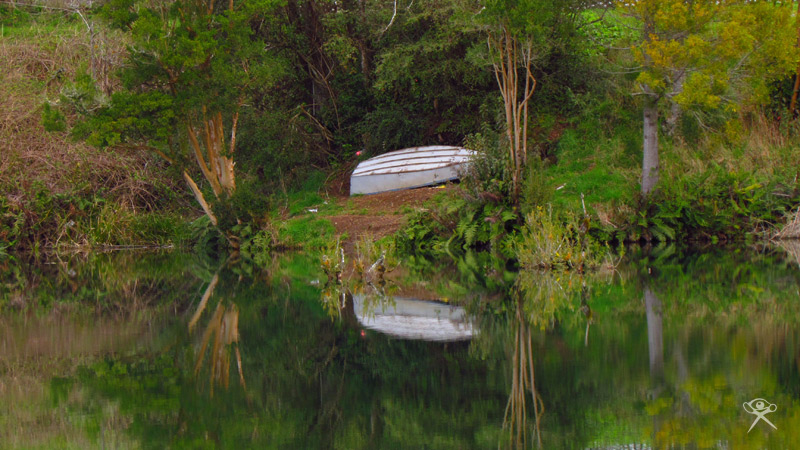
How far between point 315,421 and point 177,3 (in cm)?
1440

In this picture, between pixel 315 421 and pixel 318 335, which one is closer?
pixel 315 421

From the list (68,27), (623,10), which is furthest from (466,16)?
(68,27)

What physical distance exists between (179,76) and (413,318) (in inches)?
416

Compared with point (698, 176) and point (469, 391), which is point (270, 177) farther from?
point (469, 391)

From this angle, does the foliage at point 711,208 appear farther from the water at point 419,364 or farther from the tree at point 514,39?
the water at point 419,364

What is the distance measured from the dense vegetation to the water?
14.0ft

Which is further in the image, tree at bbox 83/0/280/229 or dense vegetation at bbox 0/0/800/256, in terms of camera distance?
tree at bbox 83/0/280/229

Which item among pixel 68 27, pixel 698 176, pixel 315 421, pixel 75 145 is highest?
pixel 68 27

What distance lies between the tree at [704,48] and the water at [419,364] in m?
4.72

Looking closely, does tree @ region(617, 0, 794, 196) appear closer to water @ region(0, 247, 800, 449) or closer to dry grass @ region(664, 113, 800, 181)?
dry grass @ region(664, 113, 800, 181)

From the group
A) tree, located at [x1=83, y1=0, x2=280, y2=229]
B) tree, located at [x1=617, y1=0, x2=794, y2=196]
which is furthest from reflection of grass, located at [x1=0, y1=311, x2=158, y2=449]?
tree, located at [x1=617, y1=0, x2=794, y2=196]

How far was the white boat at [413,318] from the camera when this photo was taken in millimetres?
9086

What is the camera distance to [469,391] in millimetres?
6527

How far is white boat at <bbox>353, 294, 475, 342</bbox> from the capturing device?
Answer: 29.8ft
